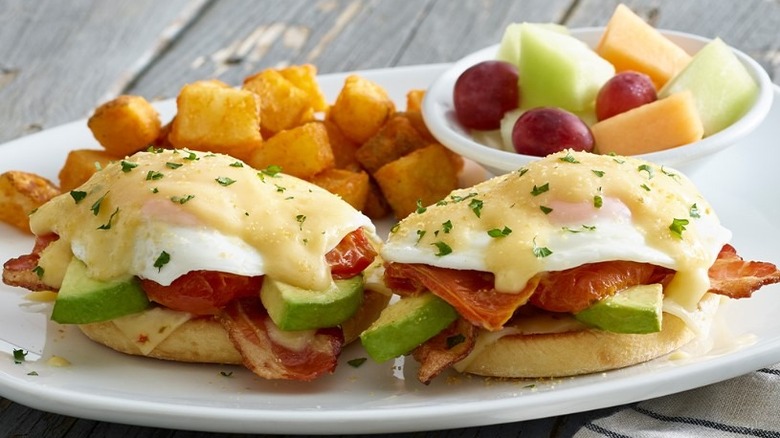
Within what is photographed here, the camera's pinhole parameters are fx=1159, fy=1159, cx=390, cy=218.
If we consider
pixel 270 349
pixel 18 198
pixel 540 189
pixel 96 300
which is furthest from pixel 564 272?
pixel 18 198

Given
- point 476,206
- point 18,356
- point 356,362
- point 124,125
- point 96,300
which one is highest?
point 476,206

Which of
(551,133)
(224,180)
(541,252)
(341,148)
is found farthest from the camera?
(341,148)

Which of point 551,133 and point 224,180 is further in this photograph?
point 551,133

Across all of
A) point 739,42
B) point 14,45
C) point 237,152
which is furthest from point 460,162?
point 14,45

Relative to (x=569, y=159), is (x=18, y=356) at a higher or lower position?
lower

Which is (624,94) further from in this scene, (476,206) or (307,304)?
(307,304)

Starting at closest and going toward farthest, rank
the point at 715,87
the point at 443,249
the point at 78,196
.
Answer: the point at 443,249 → the point at 78,196 → the point at 715,87

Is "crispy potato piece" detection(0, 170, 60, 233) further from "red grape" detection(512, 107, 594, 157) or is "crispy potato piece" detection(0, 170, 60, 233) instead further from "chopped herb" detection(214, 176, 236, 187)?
"red grape" detection(512, 107, 594, 157)
